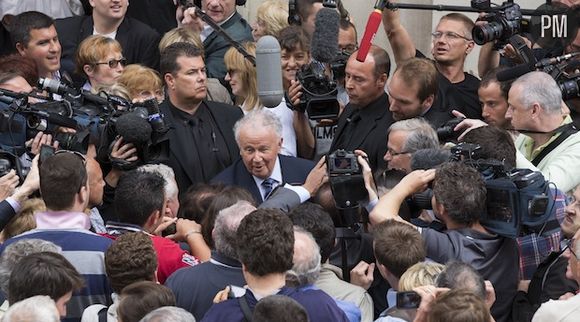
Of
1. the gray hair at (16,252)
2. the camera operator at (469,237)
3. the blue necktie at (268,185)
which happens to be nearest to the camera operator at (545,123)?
the camera operator at (469,237)

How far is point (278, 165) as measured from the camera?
927 cm

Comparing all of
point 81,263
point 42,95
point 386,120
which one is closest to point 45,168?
point 81,263

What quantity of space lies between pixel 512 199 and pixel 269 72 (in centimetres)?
220

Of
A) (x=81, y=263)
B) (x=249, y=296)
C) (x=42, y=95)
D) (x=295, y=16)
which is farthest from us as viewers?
(x=295, y=16)

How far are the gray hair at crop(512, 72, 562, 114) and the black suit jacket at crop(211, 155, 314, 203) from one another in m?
1.48

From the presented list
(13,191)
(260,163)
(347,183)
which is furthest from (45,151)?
(347,183)

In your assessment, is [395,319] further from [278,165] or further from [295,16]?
[295,16]

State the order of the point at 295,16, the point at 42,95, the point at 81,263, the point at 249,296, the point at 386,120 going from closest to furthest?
the point at 249,296 < the point at 81,263 < the point at 42,95 < the point at 386,120 < the point at 295,16

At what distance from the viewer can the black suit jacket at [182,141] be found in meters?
9.55

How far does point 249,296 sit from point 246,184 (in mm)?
2708

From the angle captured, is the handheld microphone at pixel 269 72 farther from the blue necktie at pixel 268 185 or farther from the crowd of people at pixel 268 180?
the blue necktie at pixel 268 185

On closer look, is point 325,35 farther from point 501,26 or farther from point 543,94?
point 543,94

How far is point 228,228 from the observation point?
7.10 meters

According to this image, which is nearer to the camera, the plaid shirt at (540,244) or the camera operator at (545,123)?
the plaid shirt at (540,244)
